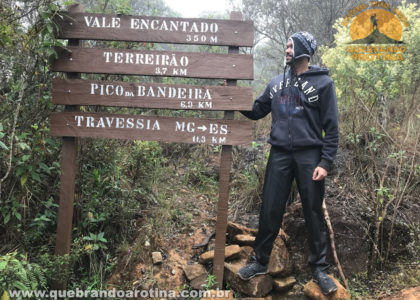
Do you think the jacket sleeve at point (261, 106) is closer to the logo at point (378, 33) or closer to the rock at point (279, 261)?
A: the rock at point (279, 261)

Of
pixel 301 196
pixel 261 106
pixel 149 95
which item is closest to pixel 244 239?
pixel 301 196

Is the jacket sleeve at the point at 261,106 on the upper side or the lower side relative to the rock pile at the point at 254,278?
upper

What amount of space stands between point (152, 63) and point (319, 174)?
71.3 inches

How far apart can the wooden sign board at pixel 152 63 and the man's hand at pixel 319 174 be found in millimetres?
1053

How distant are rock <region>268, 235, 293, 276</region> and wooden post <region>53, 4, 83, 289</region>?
199 cm

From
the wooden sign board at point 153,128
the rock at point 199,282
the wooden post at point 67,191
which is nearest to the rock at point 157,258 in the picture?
the rock at point 199,282

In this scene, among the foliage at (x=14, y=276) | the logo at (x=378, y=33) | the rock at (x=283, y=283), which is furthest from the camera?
the logo at (x=378, y=33)

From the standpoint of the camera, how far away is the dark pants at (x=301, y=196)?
2.70m

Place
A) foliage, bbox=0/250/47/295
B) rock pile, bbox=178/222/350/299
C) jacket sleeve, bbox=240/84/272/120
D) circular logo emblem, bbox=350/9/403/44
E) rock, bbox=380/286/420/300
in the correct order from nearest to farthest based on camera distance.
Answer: foliage, bbox=0/250/47/295 → rock, bbox=380/286/420/300 → rock pile, bbox=178/222/350/299 → jacket sleeve, bbox=240/84/272/120 → circular logo emblem, bbox=350/9/403/44

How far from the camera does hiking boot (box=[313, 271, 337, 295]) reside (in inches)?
103

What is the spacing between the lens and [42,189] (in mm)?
3176

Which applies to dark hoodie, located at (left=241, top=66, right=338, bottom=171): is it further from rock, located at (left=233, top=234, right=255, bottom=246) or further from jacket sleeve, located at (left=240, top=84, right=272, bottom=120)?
rock, located at (left=233, top=234, right=255, bottom=246)

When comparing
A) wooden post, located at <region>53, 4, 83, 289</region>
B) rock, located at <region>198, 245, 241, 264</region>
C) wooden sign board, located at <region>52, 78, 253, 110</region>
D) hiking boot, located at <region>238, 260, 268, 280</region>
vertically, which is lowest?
hiking boot, located at <region>238, 260, 268, 280</region>

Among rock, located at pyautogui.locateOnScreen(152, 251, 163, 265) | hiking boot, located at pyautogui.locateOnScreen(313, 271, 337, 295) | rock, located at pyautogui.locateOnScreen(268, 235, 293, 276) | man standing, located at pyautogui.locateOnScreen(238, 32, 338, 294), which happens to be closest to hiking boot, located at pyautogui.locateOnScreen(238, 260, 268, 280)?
man standing, located at pyautogui.locateOnScreen(238, 32, 338, 294)
